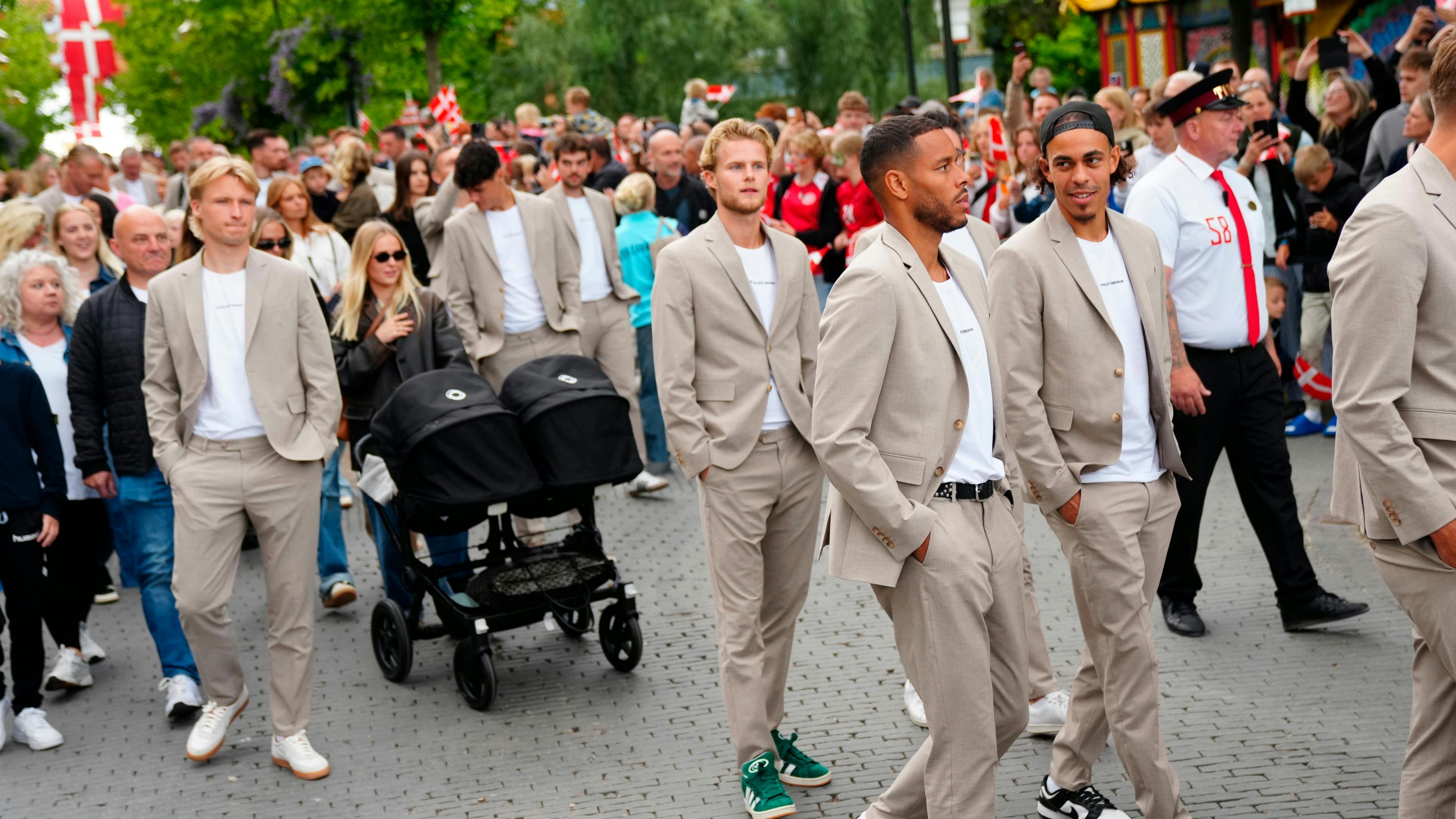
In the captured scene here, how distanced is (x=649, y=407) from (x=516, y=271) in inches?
98.9

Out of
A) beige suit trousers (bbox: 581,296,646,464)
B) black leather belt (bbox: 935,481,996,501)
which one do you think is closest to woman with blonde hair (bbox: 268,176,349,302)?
beige suit trousers (bbox: 581,296,646,464)

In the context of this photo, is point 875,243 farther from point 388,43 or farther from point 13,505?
point 388,43

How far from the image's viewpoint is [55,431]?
668cm

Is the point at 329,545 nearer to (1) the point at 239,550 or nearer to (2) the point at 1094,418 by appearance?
(1) the point at 239,550

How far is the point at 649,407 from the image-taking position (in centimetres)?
1120

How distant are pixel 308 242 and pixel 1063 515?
6555mm

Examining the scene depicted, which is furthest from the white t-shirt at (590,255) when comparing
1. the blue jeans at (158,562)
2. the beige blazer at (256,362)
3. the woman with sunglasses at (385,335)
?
the beige blazer at (256,362)

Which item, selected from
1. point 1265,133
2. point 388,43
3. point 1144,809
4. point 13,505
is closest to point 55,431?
point 13,505

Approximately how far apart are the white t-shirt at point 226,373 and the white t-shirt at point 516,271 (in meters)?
2.95

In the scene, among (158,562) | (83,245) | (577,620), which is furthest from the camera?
(83,245)

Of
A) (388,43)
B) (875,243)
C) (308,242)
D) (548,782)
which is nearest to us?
(875,243)

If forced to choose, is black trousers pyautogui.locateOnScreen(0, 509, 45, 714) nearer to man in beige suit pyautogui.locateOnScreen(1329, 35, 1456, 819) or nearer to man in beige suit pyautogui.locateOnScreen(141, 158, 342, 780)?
man in beige suit pyautogui.locateOnScreen(141, 158, 342, 780)

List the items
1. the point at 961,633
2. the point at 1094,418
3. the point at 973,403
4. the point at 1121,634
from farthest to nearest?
the point at 1094,418, the point at 1121,634, the point at 973,403, the point at 961,633

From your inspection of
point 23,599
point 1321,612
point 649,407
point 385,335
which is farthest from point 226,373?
point 649,407
